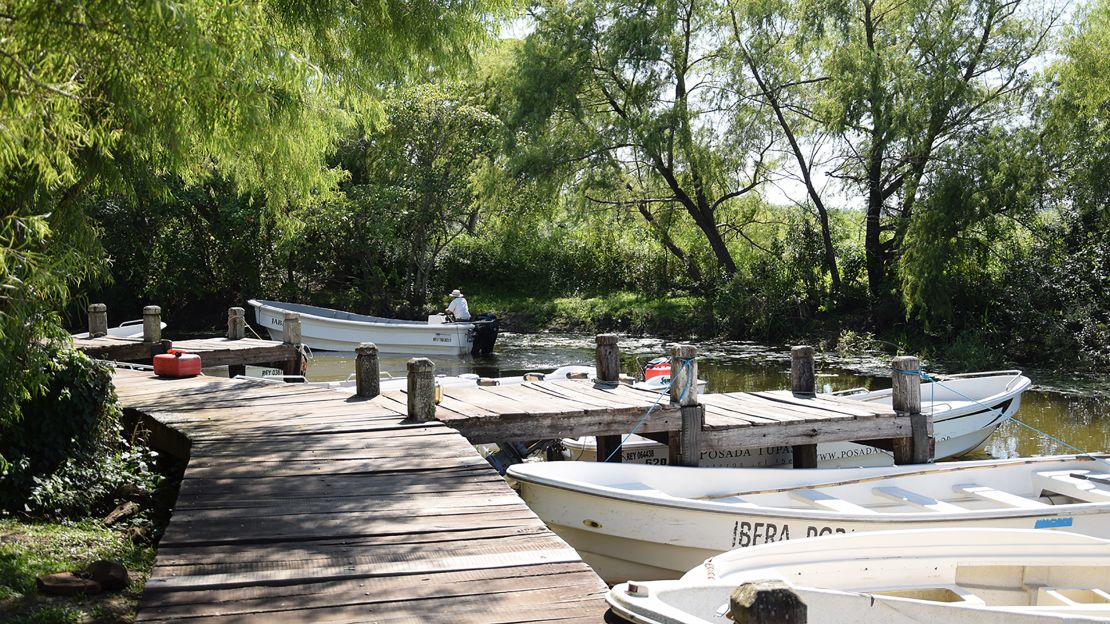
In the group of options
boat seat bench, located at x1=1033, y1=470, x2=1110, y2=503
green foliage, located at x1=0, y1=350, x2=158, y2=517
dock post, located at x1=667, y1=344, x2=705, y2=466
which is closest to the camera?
green foliage, located at x1=0, y1=350, x2=158, y2=517

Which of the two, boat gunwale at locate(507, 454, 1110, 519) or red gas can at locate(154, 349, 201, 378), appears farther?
red gas can at locate(154, 349, 201, 378)

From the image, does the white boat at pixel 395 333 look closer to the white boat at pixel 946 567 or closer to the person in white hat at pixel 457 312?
the person in white hat at pixel 457 312

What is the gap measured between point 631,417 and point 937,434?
16.6 ft

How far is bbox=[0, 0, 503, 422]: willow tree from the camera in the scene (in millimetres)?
4840

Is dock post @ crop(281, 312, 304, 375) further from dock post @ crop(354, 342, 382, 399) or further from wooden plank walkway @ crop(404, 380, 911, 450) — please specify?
dock post @ crop(354, 342, 382, 399)

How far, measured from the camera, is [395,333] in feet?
79.4

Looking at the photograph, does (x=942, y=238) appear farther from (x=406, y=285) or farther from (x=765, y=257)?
(x=406, y=285)

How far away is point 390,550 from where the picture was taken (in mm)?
5062

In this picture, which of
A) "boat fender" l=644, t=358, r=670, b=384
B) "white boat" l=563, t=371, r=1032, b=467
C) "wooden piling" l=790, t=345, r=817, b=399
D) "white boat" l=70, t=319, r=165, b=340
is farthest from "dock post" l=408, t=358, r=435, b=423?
"white boat" l=70, t=319, r=165, b=340

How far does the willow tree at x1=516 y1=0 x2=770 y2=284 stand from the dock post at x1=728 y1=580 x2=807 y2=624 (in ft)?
72.9

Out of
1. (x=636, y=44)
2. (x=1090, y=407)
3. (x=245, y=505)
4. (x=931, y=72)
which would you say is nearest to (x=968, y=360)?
(x=1090, y=407)

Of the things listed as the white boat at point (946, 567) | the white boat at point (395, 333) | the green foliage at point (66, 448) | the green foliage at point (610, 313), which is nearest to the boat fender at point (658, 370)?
the green foliage at point (66, 448)

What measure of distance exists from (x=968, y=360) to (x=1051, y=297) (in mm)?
2448

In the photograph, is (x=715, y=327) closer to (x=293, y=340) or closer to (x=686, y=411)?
(x=293, y=340)
